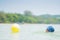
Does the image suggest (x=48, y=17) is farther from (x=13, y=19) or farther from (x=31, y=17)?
(x=13, y=19)

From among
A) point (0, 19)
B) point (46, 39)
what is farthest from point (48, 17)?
point (46, 39)

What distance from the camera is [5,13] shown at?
13.6 m

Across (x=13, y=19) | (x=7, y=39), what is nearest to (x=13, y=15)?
(x=13, y=19)

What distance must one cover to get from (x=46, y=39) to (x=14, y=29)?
1850mm

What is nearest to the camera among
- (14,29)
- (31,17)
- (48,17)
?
(14,29)

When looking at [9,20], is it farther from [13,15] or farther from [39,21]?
[39,21]

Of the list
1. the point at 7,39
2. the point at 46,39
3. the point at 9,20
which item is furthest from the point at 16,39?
the point at 9,20

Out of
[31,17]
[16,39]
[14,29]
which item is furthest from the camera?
[31,17]

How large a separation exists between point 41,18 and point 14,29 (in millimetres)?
7408

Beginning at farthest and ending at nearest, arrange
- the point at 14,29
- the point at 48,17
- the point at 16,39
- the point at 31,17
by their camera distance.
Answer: the point at 31,17
the point at 48,17
the point at 14,29
the point at 16,39

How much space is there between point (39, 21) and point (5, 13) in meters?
2.50

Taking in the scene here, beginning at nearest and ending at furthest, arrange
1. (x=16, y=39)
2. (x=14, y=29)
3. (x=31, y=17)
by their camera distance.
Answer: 1. (x=16, y=39)
2. (x=14, y=29)
3. (x=31, y=17)

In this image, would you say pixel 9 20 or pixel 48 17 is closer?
pixel 48 17

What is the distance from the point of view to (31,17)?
541 inches
